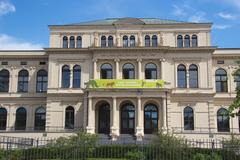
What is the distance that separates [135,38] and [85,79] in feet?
27.7

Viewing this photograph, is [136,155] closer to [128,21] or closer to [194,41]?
[194,41]

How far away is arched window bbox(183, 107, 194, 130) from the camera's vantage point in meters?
46.8

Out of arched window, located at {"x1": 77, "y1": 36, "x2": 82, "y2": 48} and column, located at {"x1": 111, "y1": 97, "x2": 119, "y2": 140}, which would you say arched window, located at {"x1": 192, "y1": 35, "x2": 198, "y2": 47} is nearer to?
column, located at {"x1": 111, "y1": 97, "x2": 119, "y2": 140}

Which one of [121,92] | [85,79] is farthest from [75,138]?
[85,79]

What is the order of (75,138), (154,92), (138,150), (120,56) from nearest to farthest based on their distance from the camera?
(138,150), (75,138), (154,92), (120,56)

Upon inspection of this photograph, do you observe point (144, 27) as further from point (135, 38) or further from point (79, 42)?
point (79, 42)

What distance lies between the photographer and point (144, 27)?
162 feet

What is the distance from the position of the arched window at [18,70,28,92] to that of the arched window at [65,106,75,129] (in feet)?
23.5

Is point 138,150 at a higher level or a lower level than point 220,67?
lower

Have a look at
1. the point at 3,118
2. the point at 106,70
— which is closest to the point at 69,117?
the point at 106,70

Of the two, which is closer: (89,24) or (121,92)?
(121,92)

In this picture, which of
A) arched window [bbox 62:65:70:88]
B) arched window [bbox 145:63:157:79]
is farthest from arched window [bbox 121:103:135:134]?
arched window [bbox 62:65:70:88]

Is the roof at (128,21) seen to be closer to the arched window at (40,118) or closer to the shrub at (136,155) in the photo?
the arched window at (40,118)

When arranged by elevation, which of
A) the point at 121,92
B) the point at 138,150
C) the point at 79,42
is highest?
the point at 79,42
